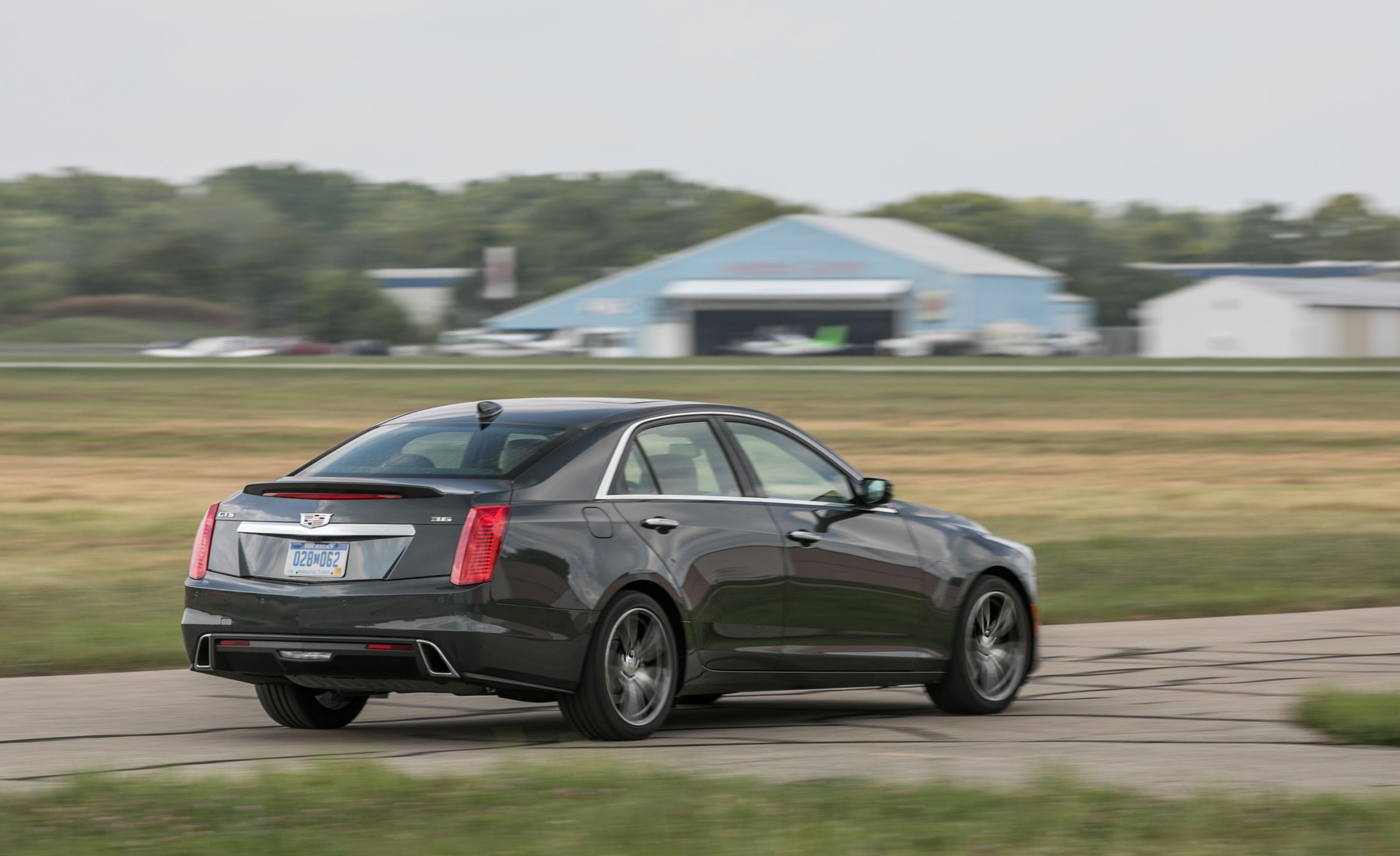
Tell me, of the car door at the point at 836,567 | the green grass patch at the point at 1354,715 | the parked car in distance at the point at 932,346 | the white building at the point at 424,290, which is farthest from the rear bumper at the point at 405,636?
the white building at the point at 424,290

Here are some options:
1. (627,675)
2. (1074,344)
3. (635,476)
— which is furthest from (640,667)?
(1074,344)

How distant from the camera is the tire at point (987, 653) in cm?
1020

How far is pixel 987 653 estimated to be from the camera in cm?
1046

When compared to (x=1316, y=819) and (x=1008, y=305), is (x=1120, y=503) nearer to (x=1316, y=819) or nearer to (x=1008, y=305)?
(x=1316, y=819)

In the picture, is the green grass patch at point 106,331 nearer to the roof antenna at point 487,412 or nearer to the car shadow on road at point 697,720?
the car shadow on road at point 697,720

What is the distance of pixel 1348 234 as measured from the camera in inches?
6969

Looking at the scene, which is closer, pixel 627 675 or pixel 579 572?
pixel 579 572

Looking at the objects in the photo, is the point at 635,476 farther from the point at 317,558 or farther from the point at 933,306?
the point at 933,306

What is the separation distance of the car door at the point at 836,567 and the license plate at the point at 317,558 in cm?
209

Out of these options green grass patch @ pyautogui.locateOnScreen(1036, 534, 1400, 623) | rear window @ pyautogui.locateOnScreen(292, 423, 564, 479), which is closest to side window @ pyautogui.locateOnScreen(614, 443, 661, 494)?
rear window @ pyautogui.locateOnScreen(292, 423, 564, 479)

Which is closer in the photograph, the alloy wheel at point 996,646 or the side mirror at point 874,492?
the side mirror at point 874,492

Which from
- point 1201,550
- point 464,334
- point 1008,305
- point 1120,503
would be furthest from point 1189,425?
point 464,334

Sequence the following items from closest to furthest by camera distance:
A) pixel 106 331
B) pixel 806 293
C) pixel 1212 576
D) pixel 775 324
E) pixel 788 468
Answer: pixel 788 468 → pixel 1212 576 → pixel 806 293 → pixel 775 324 → pixel 106 331

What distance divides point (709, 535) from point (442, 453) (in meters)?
1.21
